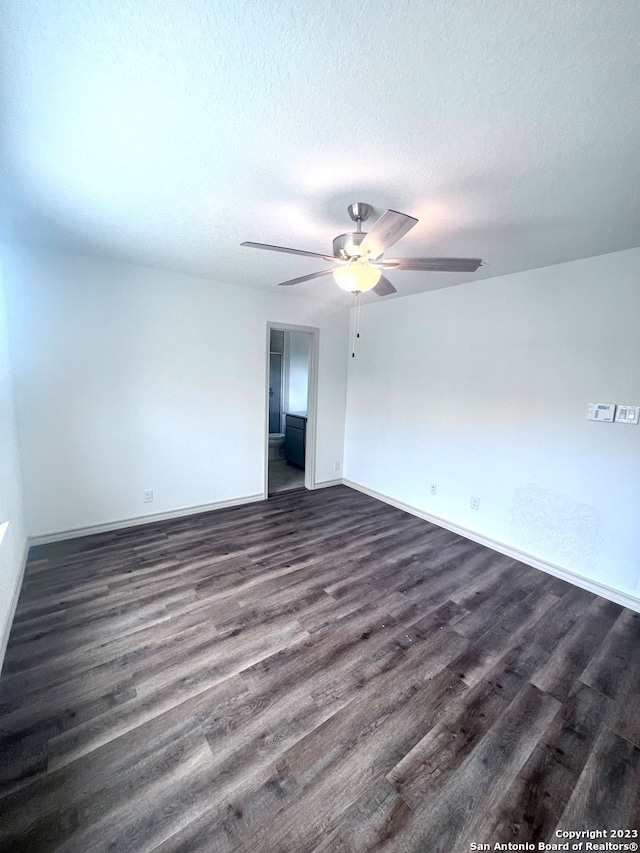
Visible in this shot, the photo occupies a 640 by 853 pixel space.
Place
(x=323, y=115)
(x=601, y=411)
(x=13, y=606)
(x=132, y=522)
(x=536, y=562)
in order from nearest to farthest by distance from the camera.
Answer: (x=323, y=115)
(x=13, y=606)
(x=601, y=411)
(x=536, y=562)
(x=132, y=522)

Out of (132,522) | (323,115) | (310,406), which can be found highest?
(323,115)

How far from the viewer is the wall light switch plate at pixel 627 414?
2.29 meters

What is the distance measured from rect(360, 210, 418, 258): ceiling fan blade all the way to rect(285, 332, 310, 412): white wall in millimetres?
5613

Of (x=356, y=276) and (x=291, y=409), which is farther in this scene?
(x=291, y=409)

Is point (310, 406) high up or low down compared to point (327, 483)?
up

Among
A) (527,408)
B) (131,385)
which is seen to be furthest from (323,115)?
(131,385)

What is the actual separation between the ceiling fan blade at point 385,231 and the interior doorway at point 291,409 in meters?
2.20

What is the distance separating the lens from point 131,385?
3104mm

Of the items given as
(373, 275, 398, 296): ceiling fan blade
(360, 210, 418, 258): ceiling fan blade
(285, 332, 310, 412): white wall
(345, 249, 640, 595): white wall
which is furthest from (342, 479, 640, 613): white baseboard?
(285, 332, 310, 412): white wall

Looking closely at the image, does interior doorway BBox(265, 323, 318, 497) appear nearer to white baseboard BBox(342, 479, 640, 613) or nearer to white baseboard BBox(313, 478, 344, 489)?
white baseboard BBox(313, 478, 344, 489)

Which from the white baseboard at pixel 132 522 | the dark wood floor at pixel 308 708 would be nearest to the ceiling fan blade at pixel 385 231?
the dark wood floor at pixel 308 708

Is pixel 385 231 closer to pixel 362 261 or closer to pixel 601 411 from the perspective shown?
pixel 362 261

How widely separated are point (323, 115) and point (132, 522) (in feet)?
11.3

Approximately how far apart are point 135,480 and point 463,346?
3460mm
